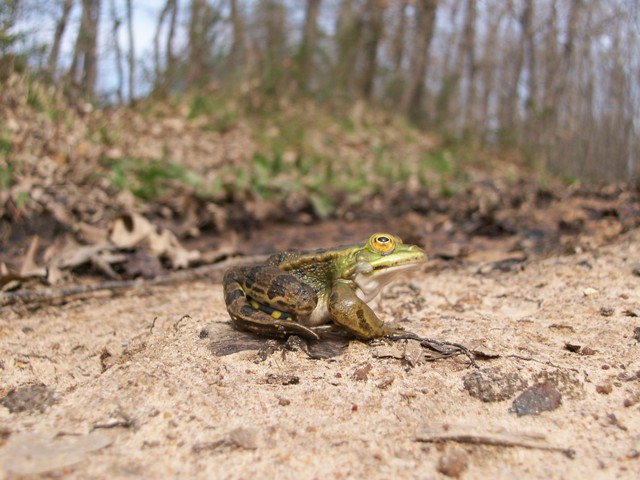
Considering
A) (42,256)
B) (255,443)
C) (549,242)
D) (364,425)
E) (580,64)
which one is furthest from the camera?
(580,64)

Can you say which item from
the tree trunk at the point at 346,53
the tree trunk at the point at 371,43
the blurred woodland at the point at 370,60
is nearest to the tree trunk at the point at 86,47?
the blurred woodland at the point at 370,60

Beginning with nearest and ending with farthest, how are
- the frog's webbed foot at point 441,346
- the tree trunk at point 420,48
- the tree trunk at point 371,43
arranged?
the frog's webbed foot at point 441,346, the tree trunk at point 420,48, the tree trunk at point 371,43

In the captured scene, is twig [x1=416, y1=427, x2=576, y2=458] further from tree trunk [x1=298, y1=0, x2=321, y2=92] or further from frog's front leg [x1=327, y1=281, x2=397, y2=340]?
tree trunk [x1=298, y1=0, x2=321, y2=92]

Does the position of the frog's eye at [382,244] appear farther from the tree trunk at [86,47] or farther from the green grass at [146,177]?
the tree trunk at [86,47]

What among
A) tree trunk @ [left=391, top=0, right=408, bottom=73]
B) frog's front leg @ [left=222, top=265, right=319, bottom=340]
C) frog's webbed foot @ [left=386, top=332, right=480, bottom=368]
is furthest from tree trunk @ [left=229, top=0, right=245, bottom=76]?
frog's webbed foot @ [left=386, top=332, right=480, bottom=368]

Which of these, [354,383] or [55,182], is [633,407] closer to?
[354,383]

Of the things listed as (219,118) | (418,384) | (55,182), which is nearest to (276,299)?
(418,384)
